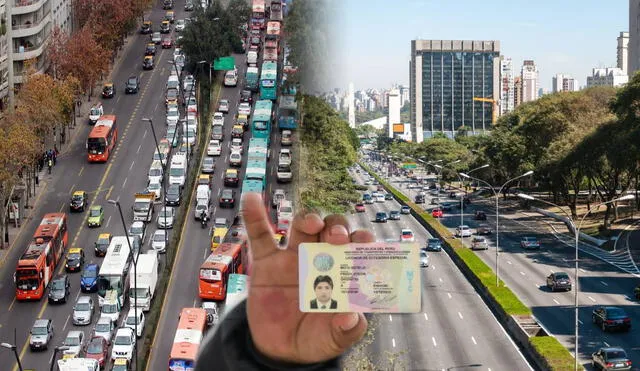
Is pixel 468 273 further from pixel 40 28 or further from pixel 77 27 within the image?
pixel 77 27

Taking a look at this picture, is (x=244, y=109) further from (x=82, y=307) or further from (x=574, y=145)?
(x=82, y=307)

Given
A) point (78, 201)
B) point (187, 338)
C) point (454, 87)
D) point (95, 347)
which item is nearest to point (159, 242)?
point (78, 201)

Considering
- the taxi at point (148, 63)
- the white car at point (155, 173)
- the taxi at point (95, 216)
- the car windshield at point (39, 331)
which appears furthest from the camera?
the taxi at point (148, 63)

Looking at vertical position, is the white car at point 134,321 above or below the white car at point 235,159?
below

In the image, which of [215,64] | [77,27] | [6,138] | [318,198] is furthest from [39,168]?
[318,198]

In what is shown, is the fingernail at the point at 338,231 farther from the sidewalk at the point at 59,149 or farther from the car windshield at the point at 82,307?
the sidewalk at the point at 59,149

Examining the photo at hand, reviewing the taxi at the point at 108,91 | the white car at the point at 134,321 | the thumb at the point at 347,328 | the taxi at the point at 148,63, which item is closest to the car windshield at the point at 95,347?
the white car at the point at 134,321
